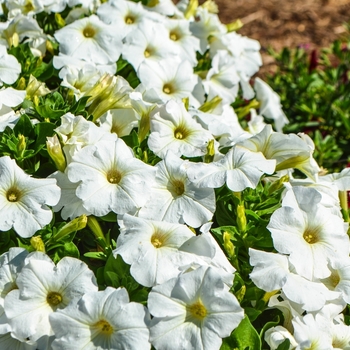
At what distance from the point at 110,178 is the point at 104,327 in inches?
18.1

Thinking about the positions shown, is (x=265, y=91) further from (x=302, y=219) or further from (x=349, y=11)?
(x=349, y=11)

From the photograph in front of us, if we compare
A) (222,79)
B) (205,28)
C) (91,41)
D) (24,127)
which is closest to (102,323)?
(24,127)

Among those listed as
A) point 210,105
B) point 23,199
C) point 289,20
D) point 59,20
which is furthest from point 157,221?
point 289,20

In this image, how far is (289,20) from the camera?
17.9 ft

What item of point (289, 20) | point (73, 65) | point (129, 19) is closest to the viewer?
point (73, 65)

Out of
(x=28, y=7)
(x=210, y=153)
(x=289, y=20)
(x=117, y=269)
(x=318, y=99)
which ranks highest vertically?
(x=28, y=7)

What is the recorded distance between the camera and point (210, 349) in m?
1.47

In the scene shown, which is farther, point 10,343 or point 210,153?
point 210,153

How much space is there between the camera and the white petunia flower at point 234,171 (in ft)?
5.71

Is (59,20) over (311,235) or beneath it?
over

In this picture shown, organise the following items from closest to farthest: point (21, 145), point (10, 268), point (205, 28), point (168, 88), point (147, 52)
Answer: point (10, 268) → point (21, 145) → point (168, 88) → point (147, 52) → point (205, 28)

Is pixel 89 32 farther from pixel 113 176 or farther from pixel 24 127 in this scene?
pixel 113 176

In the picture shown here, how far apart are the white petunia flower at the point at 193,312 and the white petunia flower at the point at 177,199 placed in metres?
0.24

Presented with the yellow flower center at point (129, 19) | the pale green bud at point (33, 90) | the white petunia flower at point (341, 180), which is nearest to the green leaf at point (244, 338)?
the white petunia flower at point (341, 180)
